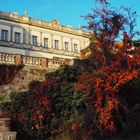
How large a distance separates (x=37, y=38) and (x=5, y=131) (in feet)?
119

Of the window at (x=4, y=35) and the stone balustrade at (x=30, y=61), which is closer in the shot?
the stone balustrade at (x=30, y=61)

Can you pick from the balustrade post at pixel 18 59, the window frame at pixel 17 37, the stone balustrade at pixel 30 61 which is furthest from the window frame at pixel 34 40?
the balustrade post at pixel 18 59

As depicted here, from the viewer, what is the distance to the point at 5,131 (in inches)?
599

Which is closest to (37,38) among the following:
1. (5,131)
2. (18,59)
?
(18,59)

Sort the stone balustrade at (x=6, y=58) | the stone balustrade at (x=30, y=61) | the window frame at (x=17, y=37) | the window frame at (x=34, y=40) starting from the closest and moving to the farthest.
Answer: the stone balustrade at (x=6, y=58)
the stone balustrade at (x=30, y=61)
the window frame at (x=17, y=37)
the window frame at (x=34, y=40)

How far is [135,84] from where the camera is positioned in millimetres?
19719

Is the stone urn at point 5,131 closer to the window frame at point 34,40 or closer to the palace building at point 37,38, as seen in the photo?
the palace building at point 37,38

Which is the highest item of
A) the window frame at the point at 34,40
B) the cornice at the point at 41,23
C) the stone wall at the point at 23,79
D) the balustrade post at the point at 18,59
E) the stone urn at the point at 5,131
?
the cornice at the point at 41,23

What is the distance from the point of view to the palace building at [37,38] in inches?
1842

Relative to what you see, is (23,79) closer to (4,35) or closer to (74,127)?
(74,127)

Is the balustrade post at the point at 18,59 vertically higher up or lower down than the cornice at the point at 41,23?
lower down

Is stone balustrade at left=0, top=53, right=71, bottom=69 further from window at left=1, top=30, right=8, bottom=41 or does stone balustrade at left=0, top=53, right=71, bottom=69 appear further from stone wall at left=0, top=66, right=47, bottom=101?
window at left=1, top=30, right=8, bottom=41

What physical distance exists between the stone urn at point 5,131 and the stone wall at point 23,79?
4.33m

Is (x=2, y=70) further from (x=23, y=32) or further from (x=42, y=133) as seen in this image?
(x=23, y=32)
